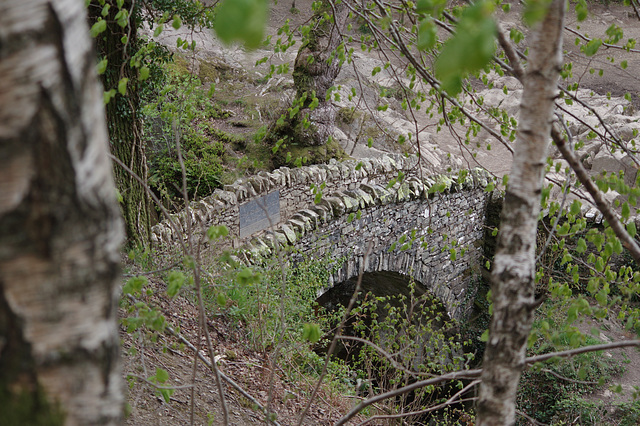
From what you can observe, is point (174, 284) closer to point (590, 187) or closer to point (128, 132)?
point (590, 187)

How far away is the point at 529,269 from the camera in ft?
5.03

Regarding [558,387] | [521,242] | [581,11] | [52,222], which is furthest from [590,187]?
[558,387]

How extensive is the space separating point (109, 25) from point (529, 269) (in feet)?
15.6

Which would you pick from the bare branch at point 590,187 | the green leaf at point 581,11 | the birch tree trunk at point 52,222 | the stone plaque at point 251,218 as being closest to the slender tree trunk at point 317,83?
the stone plaque at point 251,218

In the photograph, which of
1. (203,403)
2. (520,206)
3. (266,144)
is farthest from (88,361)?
(266,144)

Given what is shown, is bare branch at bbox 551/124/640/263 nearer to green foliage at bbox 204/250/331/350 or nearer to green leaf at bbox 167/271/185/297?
green leaf at bbox 167/271/185/297

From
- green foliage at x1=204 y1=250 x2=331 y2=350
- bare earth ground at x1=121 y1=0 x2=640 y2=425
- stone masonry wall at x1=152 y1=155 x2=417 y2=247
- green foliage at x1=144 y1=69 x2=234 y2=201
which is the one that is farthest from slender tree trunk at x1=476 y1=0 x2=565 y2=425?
green foliage at x1=144 y1=69 x2=234 y2=201

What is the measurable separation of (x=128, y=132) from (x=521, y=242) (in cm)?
482

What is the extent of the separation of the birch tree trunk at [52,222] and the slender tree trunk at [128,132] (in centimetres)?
458

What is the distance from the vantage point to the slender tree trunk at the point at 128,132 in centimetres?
510

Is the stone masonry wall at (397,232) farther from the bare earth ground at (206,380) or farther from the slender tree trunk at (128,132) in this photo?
the slender tree trunk at (128,132)

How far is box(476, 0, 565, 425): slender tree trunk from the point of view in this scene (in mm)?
1494

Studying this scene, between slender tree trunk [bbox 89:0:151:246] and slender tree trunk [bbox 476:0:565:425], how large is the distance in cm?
439

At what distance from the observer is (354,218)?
632 cm
